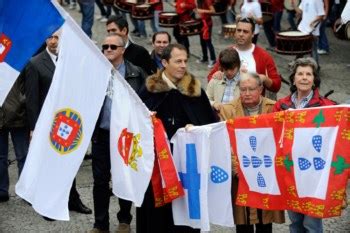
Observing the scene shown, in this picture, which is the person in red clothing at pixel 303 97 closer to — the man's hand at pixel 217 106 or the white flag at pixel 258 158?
the white flag at pixel 258 158

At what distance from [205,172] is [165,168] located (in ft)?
1.11

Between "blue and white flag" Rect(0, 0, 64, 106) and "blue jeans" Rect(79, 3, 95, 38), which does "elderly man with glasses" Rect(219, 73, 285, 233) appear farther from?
"blue jeans" Rect(79, 3, 95, 38)

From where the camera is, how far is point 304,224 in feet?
20.2

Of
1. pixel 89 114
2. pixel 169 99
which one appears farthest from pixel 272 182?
pixel 89 114

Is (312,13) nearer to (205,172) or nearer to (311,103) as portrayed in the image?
(311,103)

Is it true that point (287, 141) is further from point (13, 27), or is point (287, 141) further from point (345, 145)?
point (13, 27)

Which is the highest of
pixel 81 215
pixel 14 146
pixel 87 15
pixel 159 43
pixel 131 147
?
pixel 131 147

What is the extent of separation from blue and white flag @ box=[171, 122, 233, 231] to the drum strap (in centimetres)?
10

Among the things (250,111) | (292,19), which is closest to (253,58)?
(250,111)

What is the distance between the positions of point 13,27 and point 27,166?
109cm

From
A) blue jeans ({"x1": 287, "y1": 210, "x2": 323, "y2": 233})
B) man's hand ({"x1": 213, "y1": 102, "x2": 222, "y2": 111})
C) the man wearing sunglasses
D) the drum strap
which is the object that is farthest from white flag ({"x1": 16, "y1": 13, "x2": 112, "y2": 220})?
blue jeans ({"x1": 287, "y1": 210, "x2": 323, "y2": 233})

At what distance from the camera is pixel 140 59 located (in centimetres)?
828

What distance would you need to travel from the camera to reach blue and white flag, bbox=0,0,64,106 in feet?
19.3

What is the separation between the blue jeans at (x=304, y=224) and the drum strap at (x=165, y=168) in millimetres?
949
